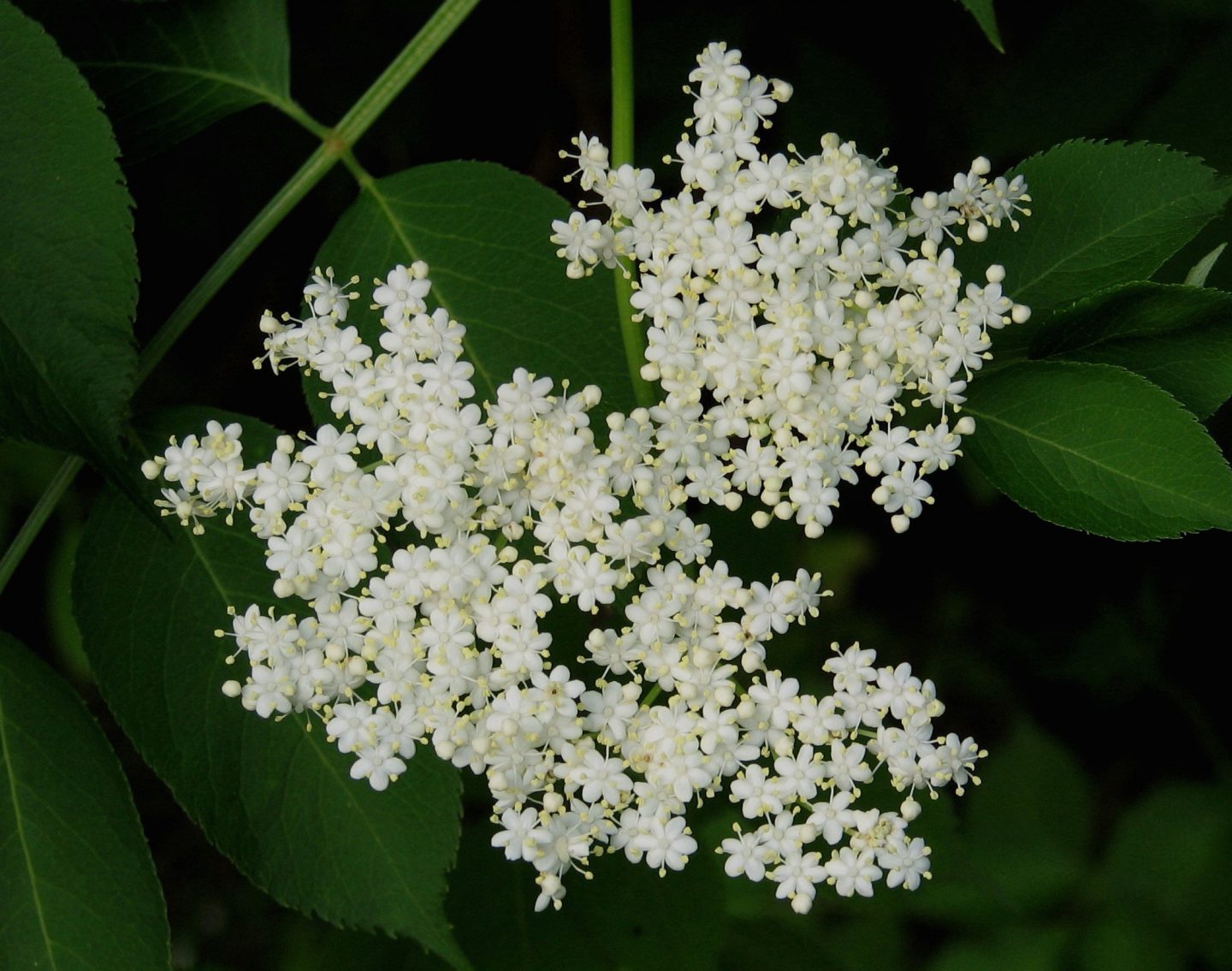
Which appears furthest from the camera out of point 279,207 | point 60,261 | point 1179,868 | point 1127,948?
point 1179,868

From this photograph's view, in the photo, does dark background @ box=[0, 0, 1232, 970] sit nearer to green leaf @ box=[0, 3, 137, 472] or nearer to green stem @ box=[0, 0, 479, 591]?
green stem @ box=[0, 0, 479, 591]

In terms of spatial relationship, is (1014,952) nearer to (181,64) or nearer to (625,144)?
(625,144)

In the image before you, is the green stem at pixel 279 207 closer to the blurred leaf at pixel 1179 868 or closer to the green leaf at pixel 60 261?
the green leaf at pixel 60 261

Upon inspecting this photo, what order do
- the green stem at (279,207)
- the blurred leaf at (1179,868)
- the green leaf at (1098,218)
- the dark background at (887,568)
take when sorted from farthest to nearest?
1. the blurred leaf at (1179,868)
2. the dark background at (887,568)
3. the green stem at (279,207)
4. the green leaf at (1098,218)

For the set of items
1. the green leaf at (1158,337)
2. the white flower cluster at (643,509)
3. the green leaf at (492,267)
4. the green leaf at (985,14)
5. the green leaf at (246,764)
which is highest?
the green leaf at (985,14)

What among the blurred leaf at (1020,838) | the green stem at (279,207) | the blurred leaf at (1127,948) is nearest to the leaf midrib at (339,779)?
the green stem at (279,207)

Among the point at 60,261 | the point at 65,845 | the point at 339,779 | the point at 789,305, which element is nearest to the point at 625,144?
the point at 789,305
